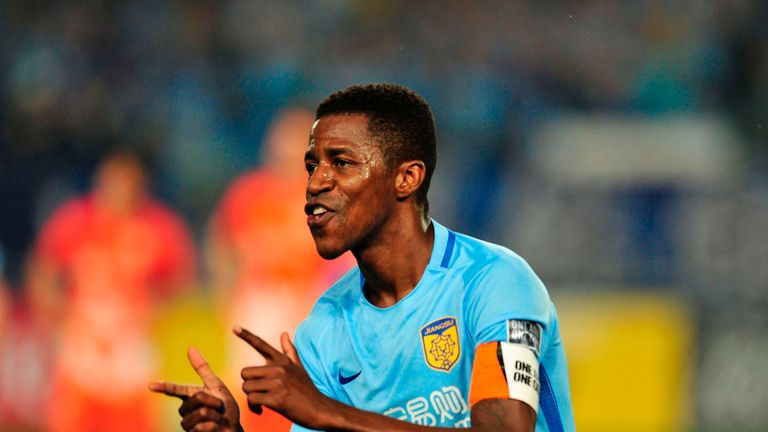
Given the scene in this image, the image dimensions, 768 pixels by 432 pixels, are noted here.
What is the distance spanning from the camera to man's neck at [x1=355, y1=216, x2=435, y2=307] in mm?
4074

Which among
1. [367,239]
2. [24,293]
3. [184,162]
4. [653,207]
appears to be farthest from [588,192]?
[367,239]

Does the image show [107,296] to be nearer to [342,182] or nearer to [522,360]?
[342,182]

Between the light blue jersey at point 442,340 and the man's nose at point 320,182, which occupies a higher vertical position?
the man's nose at point 320,182

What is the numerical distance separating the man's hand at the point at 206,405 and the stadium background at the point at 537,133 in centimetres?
636

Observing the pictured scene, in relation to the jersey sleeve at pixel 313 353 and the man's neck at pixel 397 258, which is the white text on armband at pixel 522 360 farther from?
the jersey sleeve at pixel 313 353

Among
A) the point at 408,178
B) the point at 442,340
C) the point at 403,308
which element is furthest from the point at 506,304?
the point at 408,178

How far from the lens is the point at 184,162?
1177 centimetres

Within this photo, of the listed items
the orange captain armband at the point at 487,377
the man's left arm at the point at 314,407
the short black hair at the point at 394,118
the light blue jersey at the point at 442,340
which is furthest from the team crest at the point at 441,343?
the short black hair at the point at 394,118

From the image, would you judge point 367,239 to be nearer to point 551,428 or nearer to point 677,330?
point 551,428

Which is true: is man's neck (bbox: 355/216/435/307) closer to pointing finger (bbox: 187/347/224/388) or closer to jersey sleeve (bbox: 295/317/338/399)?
jersey sleeve (bbox: 295/317/338/399)

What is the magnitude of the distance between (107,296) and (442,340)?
726 cm

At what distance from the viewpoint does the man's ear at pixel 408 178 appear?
4.09 meters

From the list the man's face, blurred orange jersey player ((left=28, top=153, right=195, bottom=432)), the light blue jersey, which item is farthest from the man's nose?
blurred orange jersey player ((left=28, top=153, right=195, bottom=432))

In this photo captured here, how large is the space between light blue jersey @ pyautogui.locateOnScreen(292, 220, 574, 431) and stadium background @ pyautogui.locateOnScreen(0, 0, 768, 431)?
5.95 meters
